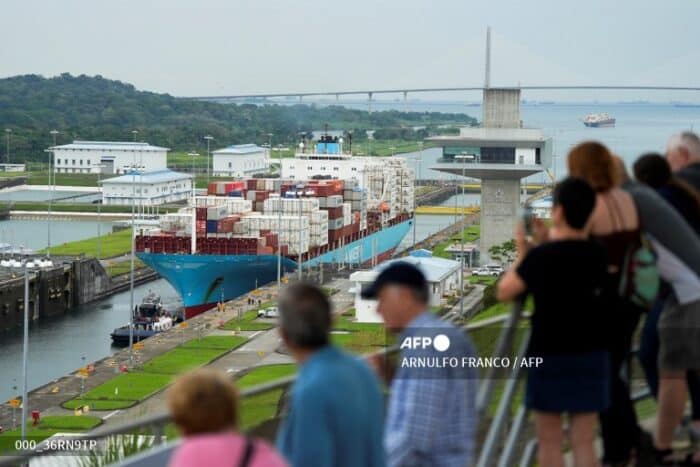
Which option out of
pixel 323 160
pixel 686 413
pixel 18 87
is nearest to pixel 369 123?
pixel 18 87

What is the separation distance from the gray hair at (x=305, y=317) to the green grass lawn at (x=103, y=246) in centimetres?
3078

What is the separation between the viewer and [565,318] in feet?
8.09

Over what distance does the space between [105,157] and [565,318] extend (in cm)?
6307

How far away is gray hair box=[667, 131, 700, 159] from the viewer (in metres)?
3.23

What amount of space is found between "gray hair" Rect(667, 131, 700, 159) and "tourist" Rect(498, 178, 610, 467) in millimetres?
826

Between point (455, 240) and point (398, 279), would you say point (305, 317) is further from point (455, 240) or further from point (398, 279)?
point (455, 240)

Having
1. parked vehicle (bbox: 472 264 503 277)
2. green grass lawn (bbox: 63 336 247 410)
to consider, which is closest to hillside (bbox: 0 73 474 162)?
parked vehicle (bbox: 472 264 503 277)

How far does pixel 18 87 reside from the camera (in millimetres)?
89500

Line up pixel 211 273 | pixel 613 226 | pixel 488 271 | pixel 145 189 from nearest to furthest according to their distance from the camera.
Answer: pixel 613 226 → pixel 211 273 → pixel 488 271 → pixel 145 189

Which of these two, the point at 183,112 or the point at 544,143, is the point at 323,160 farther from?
the point at 183,112

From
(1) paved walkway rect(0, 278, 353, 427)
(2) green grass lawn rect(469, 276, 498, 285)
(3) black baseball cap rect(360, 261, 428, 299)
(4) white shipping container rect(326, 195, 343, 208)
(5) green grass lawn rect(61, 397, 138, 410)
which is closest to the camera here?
(3) black baseball cap rect(360, 261, 428, 299)

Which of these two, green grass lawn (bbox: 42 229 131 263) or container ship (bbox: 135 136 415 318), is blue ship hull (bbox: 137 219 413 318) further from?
green grass lawn (bbox: 42 229 131 263)

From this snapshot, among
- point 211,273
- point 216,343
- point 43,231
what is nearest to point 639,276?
point 216,343

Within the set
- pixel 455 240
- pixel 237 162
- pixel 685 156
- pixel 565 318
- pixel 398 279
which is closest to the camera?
pixel 398 279
